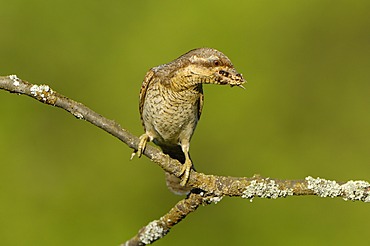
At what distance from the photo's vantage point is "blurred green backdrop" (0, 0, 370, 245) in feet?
11.7

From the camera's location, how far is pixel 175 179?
292cm

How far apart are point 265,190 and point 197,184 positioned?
0.23m

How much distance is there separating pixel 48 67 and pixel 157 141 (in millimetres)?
1225

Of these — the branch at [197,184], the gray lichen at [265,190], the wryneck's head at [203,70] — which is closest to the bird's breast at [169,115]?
the wryneck's head at [203,70]

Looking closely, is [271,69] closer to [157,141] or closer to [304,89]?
[304,89]

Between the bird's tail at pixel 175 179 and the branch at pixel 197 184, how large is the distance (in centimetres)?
46

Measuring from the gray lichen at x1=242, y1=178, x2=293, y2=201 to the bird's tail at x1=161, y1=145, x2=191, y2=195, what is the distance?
2.13 ft

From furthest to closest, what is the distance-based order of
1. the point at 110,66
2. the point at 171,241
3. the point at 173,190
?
the point at 110,66 < the point at 171,241 < the point at 173,190

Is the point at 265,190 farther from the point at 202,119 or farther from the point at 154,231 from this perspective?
the point at 202,119

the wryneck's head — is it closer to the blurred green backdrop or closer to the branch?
the branch

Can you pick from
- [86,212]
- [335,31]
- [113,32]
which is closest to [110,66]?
[113,32]

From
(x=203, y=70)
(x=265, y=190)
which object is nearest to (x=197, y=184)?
(x=265, y=190)

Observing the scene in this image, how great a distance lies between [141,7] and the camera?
425cm

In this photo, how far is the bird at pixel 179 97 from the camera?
2193 millimetres
